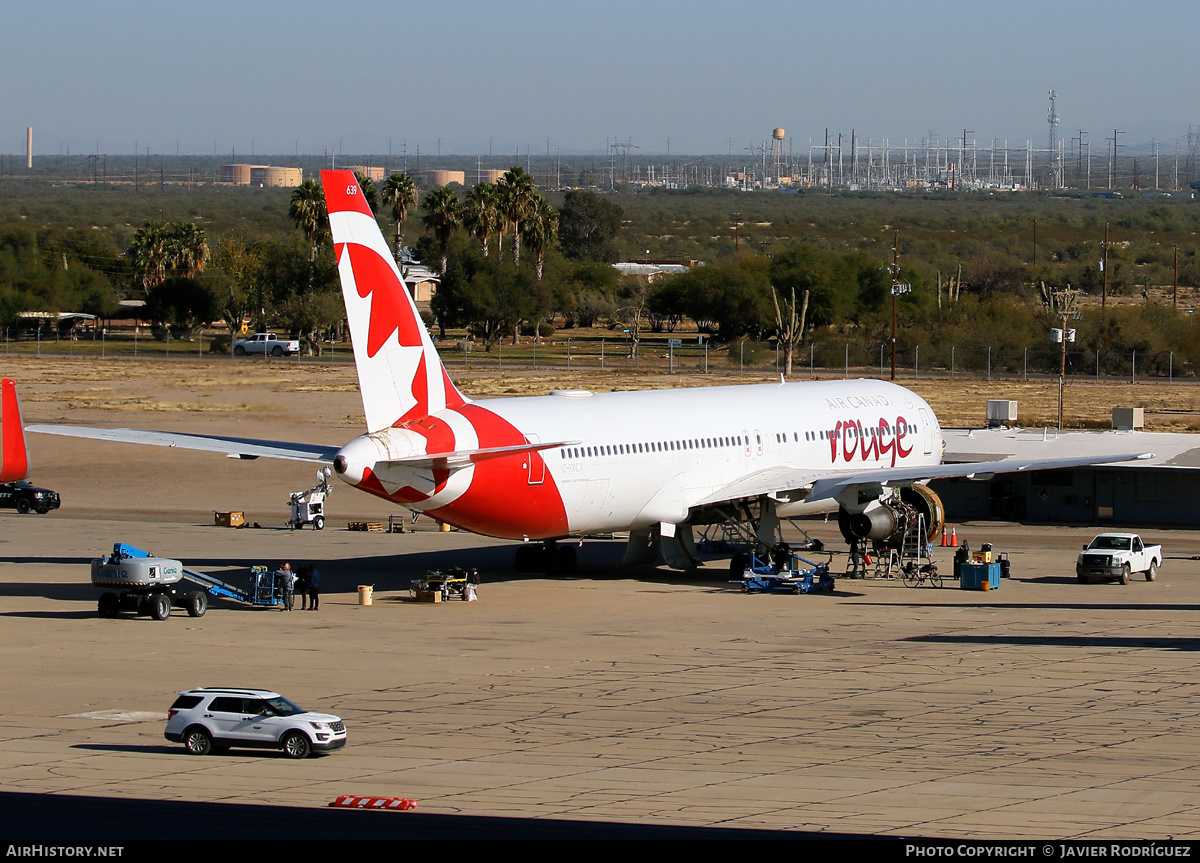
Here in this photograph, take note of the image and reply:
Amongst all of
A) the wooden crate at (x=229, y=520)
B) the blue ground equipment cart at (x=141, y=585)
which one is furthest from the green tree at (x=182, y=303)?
the blue ground equipment cart at (x=141, y=585)

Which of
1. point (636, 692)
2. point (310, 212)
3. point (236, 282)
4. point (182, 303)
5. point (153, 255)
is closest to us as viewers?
point (636, 692)

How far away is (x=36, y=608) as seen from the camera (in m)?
38.9

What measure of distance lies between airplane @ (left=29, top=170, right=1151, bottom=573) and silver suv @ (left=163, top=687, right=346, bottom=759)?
1047cm

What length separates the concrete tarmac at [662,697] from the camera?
21391 millimetres

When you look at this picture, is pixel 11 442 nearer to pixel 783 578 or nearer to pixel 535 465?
pixel 535 465

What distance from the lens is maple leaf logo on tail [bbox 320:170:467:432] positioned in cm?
3597

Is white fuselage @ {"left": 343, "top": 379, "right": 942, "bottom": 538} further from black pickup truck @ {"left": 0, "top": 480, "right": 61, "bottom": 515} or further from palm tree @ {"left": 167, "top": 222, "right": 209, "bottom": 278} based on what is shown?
palm tree @ {"left": 167, "top": 222, "right": 209, "bottom": 278}

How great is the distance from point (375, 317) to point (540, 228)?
111 m

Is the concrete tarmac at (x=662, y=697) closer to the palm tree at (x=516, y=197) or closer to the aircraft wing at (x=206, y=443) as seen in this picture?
the aircraft wing at (x=206, y=443)

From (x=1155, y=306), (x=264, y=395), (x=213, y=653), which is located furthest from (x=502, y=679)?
(x=1155, y=306)

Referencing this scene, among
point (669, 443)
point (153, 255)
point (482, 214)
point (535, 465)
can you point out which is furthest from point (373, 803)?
point (153, 255)

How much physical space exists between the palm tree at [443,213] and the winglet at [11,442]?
325 ft

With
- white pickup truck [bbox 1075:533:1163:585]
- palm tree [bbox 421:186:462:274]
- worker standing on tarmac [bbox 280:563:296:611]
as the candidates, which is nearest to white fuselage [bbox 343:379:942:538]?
worker standing on tarmac [bbox 280:563:296:611]

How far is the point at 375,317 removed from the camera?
36406 mm
